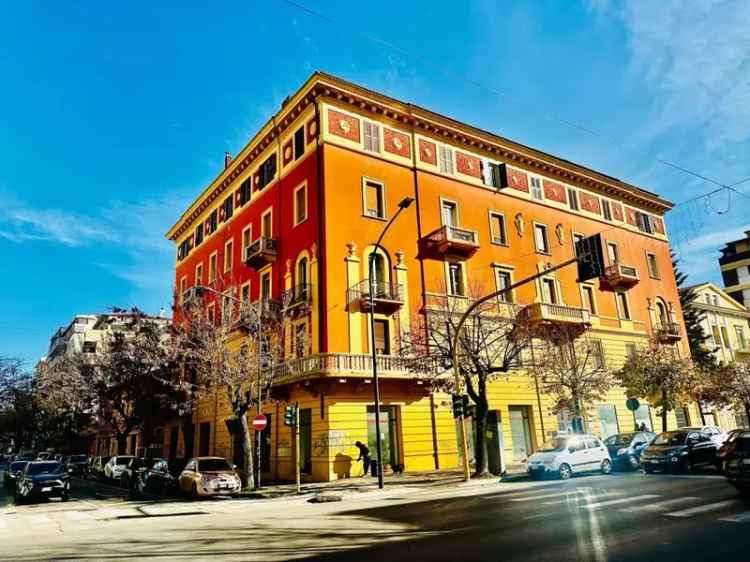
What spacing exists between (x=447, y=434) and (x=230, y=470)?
1153cm

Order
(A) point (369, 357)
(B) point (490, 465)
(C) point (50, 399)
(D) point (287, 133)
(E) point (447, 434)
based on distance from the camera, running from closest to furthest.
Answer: (B) point (490, 465) → (A) point (369, 357) → (E) point (447, 434) → (D) point (287, 133) → (C) point (50, 399)

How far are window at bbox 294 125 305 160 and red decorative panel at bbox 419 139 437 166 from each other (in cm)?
682

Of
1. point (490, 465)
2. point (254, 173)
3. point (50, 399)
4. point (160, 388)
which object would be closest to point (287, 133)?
point (254, 173)

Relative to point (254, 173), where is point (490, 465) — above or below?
below

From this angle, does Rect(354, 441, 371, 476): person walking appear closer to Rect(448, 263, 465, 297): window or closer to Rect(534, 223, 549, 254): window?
Rect(448, 263, 465, 297): window

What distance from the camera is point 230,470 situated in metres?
20.0

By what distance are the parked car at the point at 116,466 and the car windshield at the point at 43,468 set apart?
809cm

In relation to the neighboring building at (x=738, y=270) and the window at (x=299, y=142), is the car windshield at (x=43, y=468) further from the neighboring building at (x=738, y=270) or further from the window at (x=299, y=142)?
the neighboring building at (x=738, y=270)

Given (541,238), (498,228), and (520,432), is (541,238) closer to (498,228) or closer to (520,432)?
(498,228)

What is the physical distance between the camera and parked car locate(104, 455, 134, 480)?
3038 cm

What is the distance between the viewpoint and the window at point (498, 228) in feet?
109

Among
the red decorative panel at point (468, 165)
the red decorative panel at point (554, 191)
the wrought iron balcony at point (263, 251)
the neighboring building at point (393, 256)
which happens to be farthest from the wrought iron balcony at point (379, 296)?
the red decorative panel at point (554, 191)

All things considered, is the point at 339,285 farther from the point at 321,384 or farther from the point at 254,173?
the point at 254,173

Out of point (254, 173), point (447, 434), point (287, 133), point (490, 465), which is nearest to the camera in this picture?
point (490, 465)
